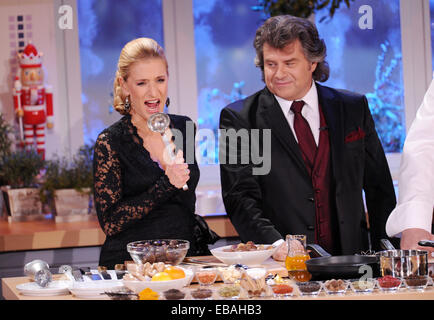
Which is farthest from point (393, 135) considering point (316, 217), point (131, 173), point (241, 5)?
point (131, 173)

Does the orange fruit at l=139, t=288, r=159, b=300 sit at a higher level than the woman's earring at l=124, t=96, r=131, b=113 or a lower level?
lower

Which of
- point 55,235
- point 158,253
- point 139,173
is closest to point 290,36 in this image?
point 139,173

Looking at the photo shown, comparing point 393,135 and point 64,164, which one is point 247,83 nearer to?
point 393,135

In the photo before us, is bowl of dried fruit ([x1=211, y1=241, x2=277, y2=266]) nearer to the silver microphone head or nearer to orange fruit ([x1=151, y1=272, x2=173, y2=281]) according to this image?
orange fruit ([x1=151, y1=272, x2=173, y2=281])

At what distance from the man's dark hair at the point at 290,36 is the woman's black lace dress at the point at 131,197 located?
16.5 inches

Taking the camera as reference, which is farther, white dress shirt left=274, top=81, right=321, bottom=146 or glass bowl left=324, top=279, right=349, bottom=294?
white dress shirt left=274, top=81, right=321, bottom=146

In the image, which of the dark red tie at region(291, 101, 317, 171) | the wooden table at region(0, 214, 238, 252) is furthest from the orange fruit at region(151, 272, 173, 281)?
the wooden table at region(0, 214, 238, 252)

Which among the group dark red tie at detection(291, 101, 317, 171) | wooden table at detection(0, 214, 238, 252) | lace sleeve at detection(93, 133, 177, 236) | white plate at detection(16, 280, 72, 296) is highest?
dark red tie at detection(291, 101, 317, 171)

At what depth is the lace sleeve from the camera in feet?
7.18

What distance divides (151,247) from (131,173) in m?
0.53

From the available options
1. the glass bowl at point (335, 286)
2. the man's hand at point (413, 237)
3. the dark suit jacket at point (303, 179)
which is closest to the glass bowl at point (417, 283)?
the glass bowl at point (335, 286)

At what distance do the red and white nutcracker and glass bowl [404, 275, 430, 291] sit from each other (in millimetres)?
2544

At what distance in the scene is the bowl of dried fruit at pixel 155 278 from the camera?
1.54m

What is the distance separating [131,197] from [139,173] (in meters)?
0.08
